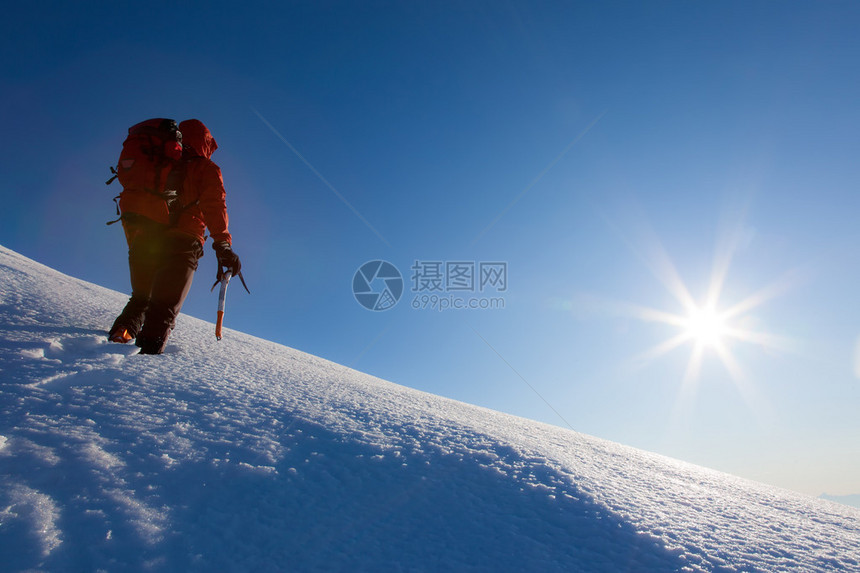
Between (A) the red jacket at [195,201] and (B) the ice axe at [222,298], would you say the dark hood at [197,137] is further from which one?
(B) the ice axe at [222,298]

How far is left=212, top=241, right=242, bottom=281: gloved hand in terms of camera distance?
10.1ft

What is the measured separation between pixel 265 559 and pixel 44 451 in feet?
2.87

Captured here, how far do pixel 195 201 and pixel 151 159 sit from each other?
0.40 metres

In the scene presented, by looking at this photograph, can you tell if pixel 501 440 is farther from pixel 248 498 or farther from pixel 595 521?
pixel 248 498

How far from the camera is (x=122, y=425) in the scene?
1582 millimetres

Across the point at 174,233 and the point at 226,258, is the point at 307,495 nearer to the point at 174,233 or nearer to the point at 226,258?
the point at 226,258

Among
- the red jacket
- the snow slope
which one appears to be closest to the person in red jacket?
the red jacket

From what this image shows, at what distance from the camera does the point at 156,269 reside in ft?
10.1

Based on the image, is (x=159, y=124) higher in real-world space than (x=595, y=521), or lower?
higher

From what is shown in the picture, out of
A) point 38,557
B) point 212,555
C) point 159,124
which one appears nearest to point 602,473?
point 212,555

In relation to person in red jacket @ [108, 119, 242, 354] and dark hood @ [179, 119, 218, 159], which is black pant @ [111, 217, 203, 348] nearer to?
person in red jacket @ [108, 119, 242, 354]

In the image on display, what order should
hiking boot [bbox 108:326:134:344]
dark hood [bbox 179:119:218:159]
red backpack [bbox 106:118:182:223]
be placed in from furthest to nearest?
dark hood [bbox 179:119:218:159] < red backpack [bbox 106:118:182:223] < hiking boot [bbox 108:326:134:344]

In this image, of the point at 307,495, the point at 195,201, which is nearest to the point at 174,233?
the point at 195,201

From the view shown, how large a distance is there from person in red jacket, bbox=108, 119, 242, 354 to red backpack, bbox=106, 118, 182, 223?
40 millimetres
